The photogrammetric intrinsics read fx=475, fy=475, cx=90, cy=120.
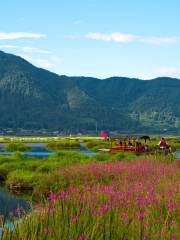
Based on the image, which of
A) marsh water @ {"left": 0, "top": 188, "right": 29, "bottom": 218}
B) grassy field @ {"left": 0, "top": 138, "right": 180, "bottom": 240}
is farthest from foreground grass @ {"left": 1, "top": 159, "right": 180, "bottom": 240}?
marsh water @ {"left": 0, "top": 188, "right": 29, "bottom": 218}

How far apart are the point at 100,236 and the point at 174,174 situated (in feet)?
34.9

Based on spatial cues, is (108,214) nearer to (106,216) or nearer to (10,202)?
(106,216)

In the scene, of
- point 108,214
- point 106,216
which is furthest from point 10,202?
point 106,216

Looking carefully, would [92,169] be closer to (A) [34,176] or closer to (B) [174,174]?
(B) [174,174]

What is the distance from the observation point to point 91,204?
961cm

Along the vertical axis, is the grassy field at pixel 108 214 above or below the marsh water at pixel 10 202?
above

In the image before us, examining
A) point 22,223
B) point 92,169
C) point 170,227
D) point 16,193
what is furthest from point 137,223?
point 16,193

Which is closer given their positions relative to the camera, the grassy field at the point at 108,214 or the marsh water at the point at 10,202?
the grassy field at the point at 108,214

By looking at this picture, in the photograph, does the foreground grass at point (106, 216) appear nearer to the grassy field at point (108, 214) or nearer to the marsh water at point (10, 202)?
the grassy field at point (108, 214)

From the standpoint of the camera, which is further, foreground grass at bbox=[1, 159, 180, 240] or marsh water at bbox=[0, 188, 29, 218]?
marsh water at bbox=[0, 188, 29, 218]

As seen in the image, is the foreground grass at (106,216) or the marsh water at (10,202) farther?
the marsh water at (10,202)

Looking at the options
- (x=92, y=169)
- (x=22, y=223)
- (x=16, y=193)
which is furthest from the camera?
(x=16, y=193)

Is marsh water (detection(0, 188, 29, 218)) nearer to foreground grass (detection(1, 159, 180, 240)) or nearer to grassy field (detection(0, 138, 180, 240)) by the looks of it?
grassy field (detection(0, 138, 180, 240))

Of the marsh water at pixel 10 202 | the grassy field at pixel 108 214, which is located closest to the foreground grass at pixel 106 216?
the grassy field at pixel 108 214
